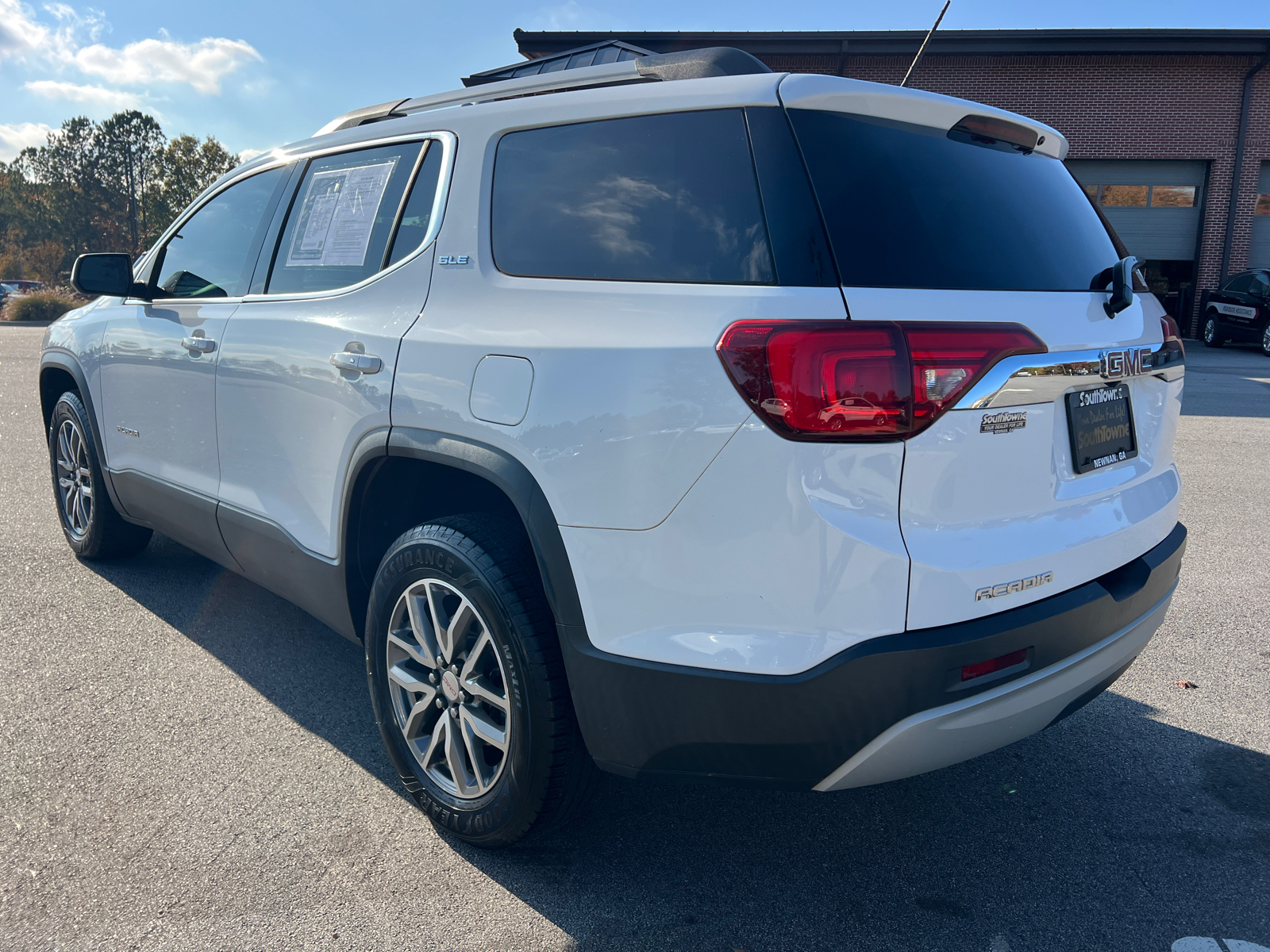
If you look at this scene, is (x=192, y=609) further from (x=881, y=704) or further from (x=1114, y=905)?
(x=1114, y=905)

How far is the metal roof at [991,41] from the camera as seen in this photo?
2338cm

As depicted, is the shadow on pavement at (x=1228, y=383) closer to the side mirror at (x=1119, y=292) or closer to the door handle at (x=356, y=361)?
the side mirror at (x=1119, y=292)

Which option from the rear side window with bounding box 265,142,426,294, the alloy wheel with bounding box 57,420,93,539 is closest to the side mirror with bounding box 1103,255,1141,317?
the rear side window with bounding box 265,142,426,294

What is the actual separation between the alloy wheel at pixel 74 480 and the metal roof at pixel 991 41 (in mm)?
21318

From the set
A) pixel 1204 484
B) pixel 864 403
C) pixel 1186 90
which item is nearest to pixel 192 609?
pixel 864 403

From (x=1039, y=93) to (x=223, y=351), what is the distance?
26.2 meters

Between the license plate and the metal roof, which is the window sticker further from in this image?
the metal roof

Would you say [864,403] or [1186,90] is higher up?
[1186,90]

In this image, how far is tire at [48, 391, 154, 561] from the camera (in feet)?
14.8

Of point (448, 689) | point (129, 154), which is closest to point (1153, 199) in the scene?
point (448, 689)

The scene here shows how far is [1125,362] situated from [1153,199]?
88.8 feet

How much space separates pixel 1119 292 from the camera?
88.4 inches

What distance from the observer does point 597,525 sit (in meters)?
2.03

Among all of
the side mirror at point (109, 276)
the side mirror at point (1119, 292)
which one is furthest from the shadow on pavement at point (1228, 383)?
the side mirror at point (109, 276)
